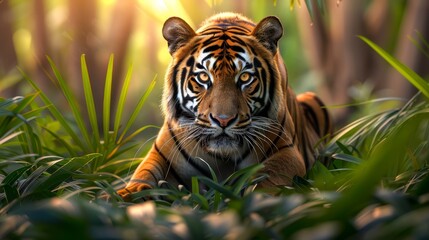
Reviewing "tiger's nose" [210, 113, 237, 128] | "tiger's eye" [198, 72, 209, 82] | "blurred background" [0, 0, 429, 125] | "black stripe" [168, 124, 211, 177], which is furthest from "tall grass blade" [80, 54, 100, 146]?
"blurred background" [0, 0, 429, 125]

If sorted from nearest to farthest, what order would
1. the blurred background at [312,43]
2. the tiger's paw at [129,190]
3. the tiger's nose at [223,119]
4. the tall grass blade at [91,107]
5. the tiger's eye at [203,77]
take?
the tiger's paw at [129,190] < the tiger's nose at [223,119] < the tiger's eye at [203,77] < the tall grass blade at [91,107] < the blurred background at [312,43]

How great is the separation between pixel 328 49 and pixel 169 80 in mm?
7885

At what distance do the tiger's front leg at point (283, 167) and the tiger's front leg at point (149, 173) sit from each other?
19.8 inches

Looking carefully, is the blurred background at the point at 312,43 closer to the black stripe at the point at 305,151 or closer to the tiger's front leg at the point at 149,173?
the black stripe at the point at 305,151

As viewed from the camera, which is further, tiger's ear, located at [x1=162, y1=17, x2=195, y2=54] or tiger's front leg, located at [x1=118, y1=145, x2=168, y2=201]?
tiger's ear, located at [x1=162, y1=17, x2=195, y2=54]

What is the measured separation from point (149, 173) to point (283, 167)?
626 millimetres

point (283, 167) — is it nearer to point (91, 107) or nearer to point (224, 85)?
point (224, 85)

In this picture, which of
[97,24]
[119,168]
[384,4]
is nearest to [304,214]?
[119,168]

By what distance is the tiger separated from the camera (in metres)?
3.97

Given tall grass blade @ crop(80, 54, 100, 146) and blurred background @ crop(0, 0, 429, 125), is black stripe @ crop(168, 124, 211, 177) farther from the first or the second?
blurred background @ crop(0, 0, 429, 125)

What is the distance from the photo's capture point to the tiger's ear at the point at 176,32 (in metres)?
4.25

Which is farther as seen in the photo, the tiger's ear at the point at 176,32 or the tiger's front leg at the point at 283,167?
the tiger's ear at the point at 176,32

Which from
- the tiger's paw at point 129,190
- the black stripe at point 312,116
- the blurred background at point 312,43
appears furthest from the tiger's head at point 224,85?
the blurred background at point 312,43

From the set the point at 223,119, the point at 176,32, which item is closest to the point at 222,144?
the point at 223,119
